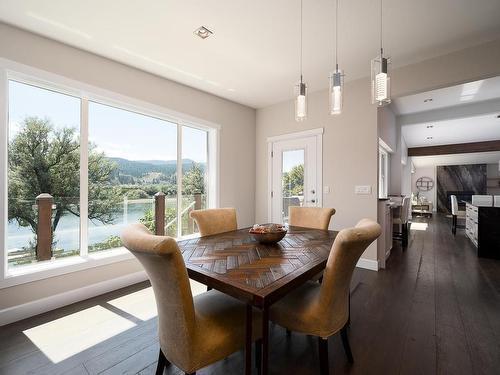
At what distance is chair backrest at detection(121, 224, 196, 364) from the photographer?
970 millimetres

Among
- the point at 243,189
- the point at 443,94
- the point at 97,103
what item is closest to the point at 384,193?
the point at 443,94

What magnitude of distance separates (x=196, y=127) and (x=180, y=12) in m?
1.87

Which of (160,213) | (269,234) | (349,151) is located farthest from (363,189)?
(160,213)

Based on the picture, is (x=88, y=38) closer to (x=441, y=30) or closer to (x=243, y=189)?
(x=243, y=189)

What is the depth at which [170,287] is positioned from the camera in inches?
41.2

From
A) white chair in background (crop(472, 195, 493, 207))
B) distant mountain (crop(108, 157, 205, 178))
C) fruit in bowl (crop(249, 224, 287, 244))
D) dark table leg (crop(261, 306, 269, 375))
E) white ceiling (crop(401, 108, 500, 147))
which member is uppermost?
white ceiling (crop(401, 108, 500, 147))

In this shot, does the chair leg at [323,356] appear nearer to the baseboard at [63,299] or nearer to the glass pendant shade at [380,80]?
the glass pendant shade at [380,80]

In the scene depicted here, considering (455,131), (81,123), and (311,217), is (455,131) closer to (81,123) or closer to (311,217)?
(311,217)

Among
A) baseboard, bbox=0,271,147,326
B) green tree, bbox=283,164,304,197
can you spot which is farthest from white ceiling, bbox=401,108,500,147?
baseboard, bbox=0,271,147,326

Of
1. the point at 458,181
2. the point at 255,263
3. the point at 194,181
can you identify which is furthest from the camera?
the point at 458,181

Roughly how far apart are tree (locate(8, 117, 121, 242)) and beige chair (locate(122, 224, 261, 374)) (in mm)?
1957

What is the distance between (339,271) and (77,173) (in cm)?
285

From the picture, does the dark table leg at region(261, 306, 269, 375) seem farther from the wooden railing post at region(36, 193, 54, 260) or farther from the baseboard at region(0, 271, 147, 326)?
the wooden railing post at region(36, 193, 54, 260)

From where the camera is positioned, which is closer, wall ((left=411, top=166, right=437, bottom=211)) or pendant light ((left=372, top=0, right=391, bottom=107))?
pendant light ((left=372, top=0, right=391, bottom=107))
